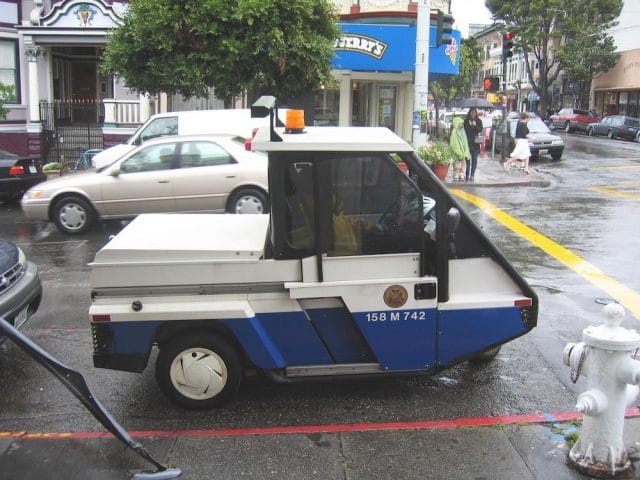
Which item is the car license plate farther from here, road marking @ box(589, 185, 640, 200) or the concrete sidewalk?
road marking @ box(589, 185, 640, 200)

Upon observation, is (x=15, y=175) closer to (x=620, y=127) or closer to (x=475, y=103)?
(x=475, y=103)

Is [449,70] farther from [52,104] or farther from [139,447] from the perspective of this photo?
[139,447]

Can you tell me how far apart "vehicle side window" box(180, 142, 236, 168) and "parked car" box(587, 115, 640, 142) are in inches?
1197

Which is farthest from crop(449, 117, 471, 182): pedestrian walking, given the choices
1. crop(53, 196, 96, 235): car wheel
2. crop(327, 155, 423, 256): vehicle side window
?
crop(327, 155, 423, 256): vehicle side window

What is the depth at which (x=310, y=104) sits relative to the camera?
18.7 metres

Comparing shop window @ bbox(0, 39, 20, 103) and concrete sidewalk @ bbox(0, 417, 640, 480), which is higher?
shop window @ bbox(0, 39, 20, 103)

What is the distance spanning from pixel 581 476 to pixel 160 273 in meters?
2.86

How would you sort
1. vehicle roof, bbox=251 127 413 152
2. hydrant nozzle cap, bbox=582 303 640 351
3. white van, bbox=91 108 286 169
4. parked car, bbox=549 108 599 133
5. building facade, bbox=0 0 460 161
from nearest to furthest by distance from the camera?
hydrant nozzle cap, bbox=582 303 640 351 < vehicle roof, bbox=251 127 413 152 < white van, bbox=91 108 286 169 < building facade, bbox=0 0 460 161 < parked car, bbox=549 108 599 133

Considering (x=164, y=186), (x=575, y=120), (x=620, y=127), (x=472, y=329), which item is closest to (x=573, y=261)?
(x=472, y=329)

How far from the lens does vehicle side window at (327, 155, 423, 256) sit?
14.6ft

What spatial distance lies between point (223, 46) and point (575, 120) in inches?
1289

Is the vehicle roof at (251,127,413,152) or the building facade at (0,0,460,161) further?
the building facade at (0,0,460,161)

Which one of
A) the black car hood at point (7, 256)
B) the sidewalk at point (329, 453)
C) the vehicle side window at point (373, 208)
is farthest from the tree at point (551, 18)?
the sidewalk at point (329, 453)

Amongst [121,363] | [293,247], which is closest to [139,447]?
Answer: [121,363]
